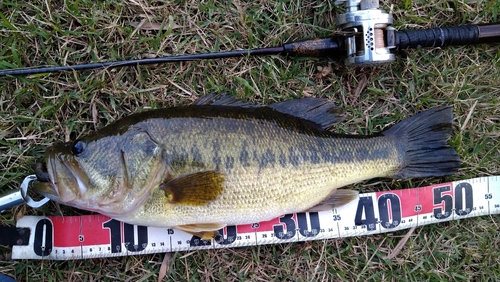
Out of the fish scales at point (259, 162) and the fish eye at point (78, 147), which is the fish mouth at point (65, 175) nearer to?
the fish eye at point (78, 147)

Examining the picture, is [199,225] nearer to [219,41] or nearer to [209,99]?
[209,99]

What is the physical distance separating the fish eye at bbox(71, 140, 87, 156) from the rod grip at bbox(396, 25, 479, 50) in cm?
218

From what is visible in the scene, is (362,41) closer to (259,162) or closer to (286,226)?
(259,162)

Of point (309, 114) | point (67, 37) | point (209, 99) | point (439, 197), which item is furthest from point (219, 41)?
point (439, 197)

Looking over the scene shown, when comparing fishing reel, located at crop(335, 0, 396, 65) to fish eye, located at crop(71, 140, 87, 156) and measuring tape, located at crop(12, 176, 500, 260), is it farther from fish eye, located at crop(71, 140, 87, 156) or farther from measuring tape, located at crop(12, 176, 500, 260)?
fish eye, located at crop(71, 140, 87, 156)

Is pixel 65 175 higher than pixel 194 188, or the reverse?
pixel 65 175

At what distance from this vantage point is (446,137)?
9.04 ft

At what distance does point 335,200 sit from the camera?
2707 millimetres

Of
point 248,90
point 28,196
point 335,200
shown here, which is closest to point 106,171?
point 28,196

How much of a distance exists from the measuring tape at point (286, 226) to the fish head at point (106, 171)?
18.3 inches

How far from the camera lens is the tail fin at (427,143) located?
107 inches

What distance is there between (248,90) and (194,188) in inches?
35.9

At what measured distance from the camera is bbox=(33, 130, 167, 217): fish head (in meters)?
2.30

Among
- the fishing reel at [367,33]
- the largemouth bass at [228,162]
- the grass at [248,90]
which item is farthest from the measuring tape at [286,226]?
the fishing reel at [367,33]
